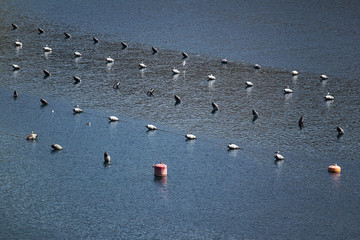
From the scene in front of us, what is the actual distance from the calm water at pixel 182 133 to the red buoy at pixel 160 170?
3.25 ft

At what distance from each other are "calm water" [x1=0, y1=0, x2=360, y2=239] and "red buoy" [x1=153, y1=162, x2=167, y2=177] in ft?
3.25

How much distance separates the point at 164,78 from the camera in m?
105

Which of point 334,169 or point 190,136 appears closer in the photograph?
point 334,169

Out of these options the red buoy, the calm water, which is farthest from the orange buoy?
the red buoy

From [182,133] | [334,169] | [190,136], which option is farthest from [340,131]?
[182,133]

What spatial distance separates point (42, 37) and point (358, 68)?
62311 millimetres

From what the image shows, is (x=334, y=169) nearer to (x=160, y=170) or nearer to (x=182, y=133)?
(x=160, y=170)

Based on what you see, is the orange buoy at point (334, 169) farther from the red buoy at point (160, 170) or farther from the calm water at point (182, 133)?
the red buoy at point (160, 170)

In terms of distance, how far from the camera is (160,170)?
66.5 metres

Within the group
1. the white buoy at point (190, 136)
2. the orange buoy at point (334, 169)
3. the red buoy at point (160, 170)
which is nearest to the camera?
the red buoy at point (160, 170)

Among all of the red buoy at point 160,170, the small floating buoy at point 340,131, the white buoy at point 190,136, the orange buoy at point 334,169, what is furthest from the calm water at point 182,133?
the white buoy at point 190,136

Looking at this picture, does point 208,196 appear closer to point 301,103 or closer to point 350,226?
point 350,226

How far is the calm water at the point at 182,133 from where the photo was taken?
5906 cm

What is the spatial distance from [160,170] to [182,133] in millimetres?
13939
